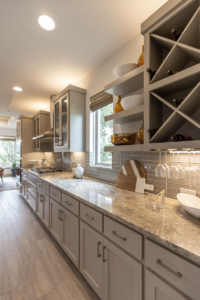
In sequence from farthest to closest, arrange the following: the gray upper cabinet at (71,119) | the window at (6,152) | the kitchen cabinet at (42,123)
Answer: the window at (6,152) → the kitchen cabinet at (42,123) → the gray upper cabinet at (71,119)

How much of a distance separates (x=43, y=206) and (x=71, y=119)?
1501 mm

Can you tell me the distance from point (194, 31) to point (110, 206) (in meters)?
Result: 1.40

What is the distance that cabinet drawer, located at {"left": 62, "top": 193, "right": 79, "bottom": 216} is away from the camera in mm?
1545

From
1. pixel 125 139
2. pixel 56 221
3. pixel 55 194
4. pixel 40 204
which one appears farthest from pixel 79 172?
pixel 125 139

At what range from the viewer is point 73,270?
5.55 ft

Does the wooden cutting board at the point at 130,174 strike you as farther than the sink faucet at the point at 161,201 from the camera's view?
Yes

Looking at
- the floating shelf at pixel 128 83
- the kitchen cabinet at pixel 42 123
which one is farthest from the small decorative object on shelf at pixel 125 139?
the kitchen cabinet at pixel 42 123

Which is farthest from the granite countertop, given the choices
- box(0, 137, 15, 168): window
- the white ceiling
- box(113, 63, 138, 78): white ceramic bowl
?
box(0, 137, 15, 168): window

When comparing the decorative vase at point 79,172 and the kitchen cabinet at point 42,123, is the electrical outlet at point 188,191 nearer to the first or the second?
the decorative vase at point 79,172

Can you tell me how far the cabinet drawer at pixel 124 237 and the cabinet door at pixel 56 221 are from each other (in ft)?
3.10

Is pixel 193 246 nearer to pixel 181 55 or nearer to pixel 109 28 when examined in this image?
pixel 181 55

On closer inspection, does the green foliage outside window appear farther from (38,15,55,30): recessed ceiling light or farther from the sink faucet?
the sink faucet

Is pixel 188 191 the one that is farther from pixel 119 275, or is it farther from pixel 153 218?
pixel 119 275

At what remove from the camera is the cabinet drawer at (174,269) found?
0.68m
